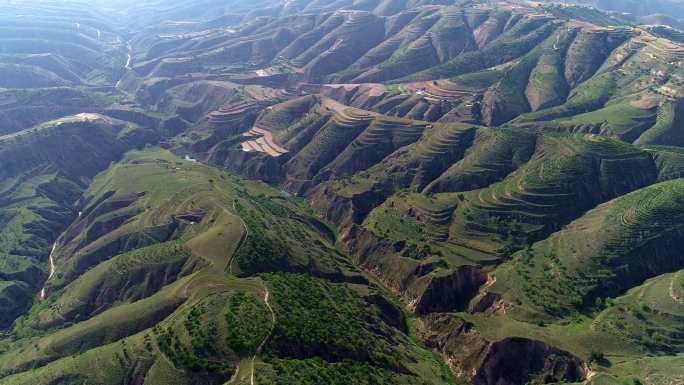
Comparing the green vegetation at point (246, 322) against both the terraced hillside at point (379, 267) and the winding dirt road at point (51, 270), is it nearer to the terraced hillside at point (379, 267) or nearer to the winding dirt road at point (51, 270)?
the terraced hillside at point (379, 267)

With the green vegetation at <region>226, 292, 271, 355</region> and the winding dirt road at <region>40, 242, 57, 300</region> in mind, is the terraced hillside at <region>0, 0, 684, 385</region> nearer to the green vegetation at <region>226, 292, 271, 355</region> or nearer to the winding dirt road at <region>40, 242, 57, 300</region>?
the green vegetation at <region>226, 292, 271, 355</region>

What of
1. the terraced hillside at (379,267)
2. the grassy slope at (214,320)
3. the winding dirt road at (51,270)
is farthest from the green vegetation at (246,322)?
the winding dirt road at (51,270)

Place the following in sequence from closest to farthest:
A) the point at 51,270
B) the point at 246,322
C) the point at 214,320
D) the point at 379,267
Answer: the point at 246,322
the point at 214,320
the point at 379,267
the point at 51,270

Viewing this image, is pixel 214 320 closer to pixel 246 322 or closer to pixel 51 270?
pixel 246 322

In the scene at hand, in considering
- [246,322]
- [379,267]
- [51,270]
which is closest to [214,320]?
[246,322]

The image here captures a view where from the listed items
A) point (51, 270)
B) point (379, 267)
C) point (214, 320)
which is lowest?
point (51, 270)

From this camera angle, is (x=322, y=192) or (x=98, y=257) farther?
(x=322, y=192)

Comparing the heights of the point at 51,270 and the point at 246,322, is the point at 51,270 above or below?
below

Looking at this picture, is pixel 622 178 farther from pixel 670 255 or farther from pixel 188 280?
pixel 188 280

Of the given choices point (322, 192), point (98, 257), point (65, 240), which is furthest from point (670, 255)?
point (65, 240)

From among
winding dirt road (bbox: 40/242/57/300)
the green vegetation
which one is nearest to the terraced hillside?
the green vegetation

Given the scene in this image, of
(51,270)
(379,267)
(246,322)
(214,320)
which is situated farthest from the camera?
(51,270)
